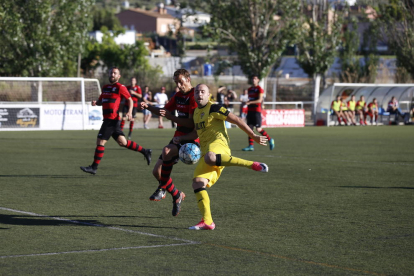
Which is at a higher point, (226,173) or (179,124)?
(179,124)

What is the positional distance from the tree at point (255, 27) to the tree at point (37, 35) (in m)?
9.04

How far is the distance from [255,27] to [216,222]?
3433cm

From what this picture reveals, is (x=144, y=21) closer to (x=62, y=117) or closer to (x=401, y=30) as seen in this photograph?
(x=401, y=30)

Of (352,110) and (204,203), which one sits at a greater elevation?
Result: (204,203)

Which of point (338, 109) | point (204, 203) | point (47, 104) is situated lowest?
point (338, 109)

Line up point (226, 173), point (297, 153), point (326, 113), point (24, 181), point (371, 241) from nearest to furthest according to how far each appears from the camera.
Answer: point (371, 241) → point (24, 181) → point (226, 173) → point (297, 153) → point (326, 113)

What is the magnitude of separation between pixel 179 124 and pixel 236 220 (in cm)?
144

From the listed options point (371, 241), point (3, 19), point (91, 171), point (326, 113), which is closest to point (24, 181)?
point (91, 171)

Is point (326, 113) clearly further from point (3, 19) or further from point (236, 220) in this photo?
point (236, 220)

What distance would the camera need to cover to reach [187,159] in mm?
7754

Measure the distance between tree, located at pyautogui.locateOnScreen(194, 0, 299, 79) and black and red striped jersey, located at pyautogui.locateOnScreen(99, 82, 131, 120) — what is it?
27825 mm

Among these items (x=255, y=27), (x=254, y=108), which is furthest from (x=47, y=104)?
(x=255, y=27)

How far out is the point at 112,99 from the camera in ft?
43.2

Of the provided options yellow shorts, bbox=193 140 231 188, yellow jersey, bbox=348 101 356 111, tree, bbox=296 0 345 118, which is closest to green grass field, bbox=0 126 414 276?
yellow shorts, bbox=193 140 231 188
